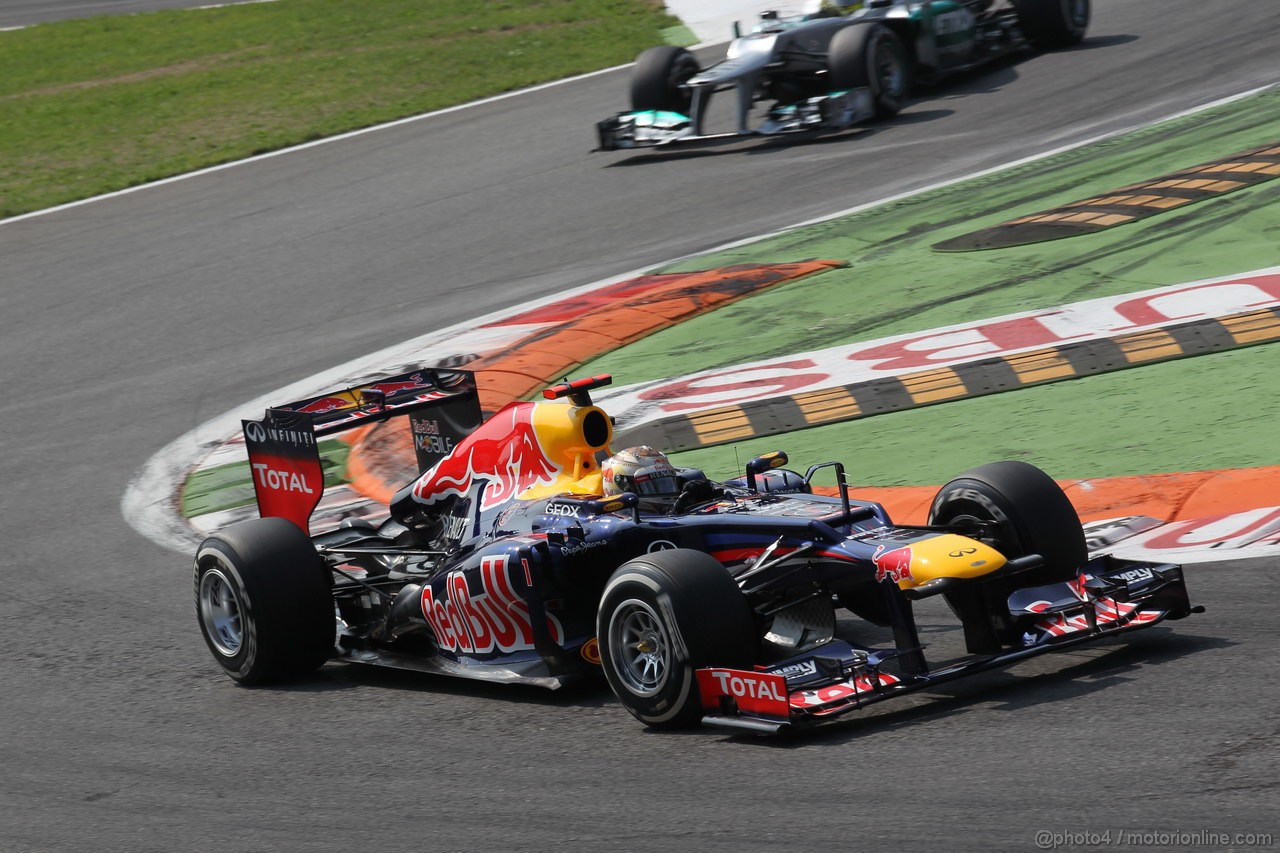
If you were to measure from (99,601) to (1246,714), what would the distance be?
7.08 m

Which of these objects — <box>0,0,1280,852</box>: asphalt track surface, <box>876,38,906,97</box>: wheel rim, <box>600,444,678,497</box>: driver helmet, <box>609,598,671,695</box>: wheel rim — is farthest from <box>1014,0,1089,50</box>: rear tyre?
<box>609,598,671,695</box>: wheel rim

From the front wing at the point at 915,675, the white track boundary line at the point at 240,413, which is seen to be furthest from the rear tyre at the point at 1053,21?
A: the front wing at the point at 915,675

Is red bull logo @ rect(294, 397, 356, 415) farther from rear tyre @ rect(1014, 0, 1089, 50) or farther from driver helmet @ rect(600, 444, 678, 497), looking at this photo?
rear tyre @ rect(1014, 0, 1089, 50)

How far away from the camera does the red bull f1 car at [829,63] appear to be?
2012 centimetres

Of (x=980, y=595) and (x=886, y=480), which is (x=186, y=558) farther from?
(x=980, y=595)

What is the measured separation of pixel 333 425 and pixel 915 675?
4.01m

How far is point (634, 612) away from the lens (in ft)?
22.0

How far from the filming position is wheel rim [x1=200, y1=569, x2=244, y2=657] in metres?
8.44

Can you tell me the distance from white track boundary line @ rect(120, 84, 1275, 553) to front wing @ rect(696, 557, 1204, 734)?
19.6ft

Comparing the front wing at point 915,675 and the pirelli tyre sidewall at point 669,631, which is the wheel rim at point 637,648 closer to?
the pirelli tyre sidewall at point 669,631

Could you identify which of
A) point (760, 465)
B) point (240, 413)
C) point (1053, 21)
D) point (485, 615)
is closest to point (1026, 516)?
point (760, 465)

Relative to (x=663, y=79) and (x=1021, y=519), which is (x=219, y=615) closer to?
(x=1021, y=519)

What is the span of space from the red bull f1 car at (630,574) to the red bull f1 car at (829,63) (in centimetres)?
1189

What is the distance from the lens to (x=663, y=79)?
21391 millimetres
